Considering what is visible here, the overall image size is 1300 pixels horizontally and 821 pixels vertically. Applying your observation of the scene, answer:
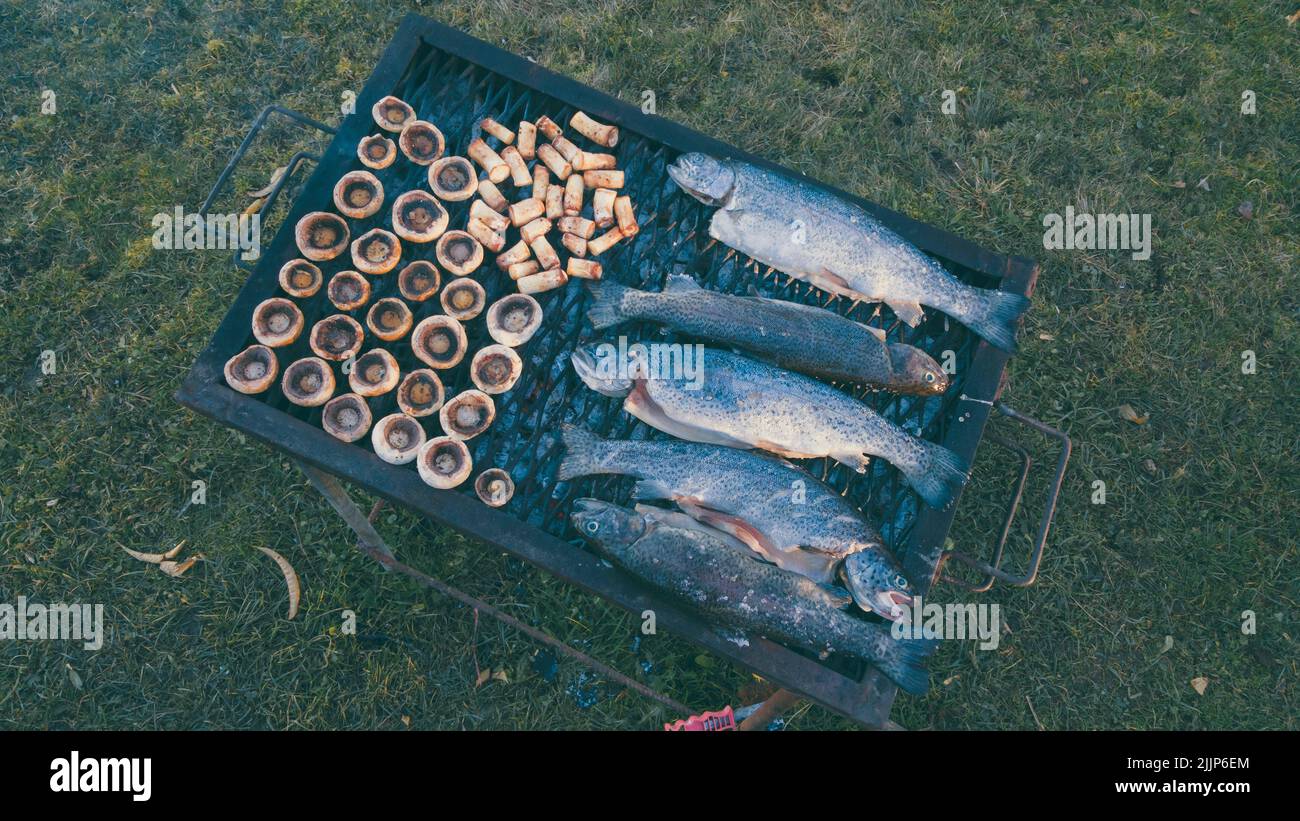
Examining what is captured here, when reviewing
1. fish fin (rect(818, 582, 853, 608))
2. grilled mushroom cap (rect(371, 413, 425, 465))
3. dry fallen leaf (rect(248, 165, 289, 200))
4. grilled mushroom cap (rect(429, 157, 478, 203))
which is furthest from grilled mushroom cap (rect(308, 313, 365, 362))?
fish fin (rect(818, 582, 853, 608))

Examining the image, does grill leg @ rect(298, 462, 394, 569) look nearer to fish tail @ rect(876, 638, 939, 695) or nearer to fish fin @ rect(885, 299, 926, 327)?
fish tail @ rect(876, 638, 939, 695)

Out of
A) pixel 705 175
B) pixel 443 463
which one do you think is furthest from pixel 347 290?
pixel 705 175

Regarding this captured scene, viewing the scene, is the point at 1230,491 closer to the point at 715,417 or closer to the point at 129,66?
the point at 715,417

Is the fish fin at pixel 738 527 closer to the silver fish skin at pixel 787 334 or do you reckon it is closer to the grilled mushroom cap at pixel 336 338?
the silver fish skin at pixel 787 334

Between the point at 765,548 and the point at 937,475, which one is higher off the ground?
the point at 937,475

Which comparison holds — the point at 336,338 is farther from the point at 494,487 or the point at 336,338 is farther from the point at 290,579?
the point at 290,579

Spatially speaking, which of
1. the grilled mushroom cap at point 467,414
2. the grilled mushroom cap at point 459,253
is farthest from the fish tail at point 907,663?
the grilled mushroom cap at point 459,253
